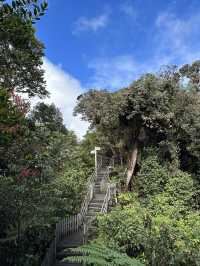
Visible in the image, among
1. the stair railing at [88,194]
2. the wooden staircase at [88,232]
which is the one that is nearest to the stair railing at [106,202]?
the wooden staircase at [88,232]

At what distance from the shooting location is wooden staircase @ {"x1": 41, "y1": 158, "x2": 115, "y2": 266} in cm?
1013

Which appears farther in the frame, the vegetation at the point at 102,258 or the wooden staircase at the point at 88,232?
the wooden staircase at the point at 88,232

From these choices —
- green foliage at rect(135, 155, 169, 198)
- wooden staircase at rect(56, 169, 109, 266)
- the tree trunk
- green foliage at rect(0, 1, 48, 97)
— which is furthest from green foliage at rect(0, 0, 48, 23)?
the tree trunk

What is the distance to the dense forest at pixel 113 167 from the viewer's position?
7781 millimetres

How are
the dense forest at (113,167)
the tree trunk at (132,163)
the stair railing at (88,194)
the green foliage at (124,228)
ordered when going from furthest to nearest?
the tree trunk at (132,163) → the stair railing at (88,194) → the green foliage at (124,228) → the dense forest at (113,167)

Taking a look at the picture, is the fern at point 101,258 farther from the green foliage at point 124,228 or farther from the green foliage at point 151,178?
the green foliage at point 151,178

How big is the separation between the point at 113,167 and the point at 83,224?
4568 mm

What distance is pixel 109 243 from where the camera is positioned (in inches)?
341

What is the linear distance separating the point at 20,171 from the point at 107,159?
8.66 metres

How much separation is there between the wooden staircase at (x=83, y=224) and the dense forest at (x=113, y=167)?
36 centimetres

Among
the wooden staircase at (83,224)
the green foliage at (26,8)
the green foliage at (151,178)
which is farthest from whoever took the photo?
the green foliage at (151,178)

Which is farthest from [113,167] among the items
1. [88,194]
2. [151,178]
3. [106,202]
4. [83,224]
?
[83,224]

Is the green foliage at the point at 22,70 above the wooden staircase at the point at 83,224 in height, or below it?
above

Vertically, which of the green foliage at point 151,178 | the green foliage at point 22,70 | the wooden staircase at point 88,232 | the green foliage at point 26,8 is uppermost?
the green foliage at point 22,70
